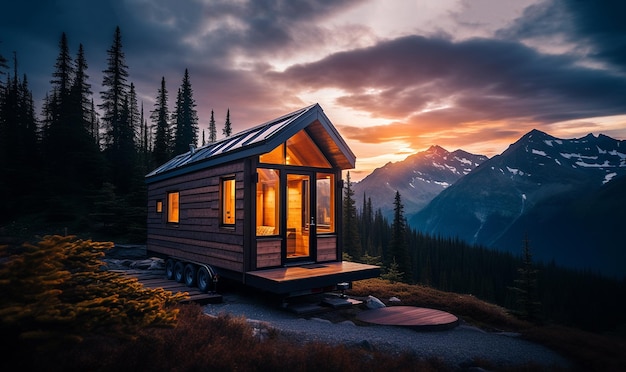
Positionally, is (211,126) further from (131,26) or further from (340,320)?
(340,320)

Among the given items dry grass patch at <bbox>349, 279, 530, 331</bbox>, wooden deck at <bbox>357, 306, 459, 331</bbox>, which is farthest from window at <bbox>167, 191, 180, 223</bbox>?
wooden deck at <bbox>357, 306, 459, 331</bbox>

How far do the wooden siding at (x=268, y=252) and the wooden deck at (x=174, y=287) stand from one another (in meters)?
1.46

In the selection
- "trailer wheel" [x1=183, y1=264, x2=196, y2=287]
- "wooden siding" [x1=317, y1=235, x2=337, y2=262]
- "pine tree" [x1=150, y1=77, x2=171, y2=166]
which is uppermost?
"pine tree" [x1=150, y1=77, x2=171, y2=166]

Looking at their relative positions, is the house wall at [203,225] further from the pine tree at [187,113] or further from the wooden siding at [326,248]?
the pine tree at [187,113]

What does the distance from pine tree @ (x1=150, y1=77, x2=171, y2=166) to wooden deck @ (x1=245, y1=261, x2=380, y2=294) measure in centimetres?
2759

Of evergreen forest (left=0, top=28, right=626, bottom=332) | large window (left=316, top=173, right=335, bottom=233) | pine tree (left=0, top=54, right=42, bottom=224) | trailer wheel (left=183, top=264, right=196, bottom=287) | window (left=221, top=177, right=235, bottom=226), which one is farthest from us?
pine tree (left=0, top=54, right=42, bottom=224)

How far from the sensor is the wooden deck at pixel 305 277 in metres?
7.65

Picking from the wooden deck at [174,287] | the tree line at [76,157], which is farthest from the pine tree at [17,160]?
the wooden deck at [174,287]

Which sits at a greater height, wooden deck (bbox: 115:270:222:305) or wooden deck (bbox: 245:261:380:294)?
wooden deck (bbox: 245:261:380:294)

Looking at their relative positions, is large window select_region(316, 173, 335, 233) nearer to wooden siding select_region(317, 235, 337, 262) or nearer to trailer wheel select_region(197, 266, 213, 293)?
wooden siding select_region(317, 235, 337, 262)

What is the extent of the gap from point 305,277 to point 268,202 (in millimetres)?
3495

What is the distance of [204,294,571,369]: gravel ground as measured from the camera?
18.6 ft

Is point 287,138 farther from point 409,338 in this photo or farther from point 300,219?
point 409,338

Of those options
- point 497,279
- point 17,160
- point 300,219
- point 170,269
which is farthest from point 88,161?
point 497,279
